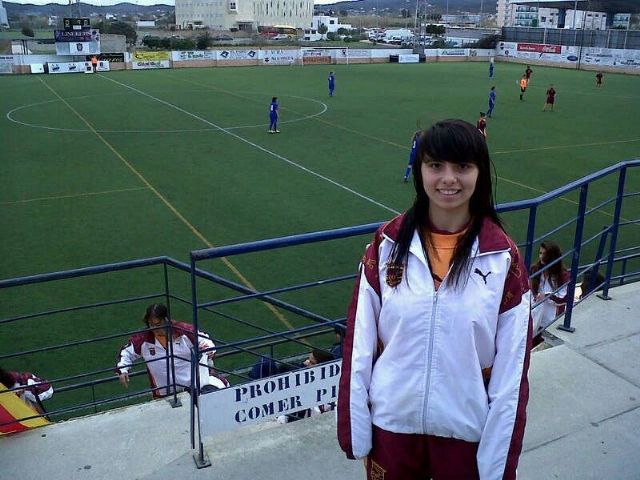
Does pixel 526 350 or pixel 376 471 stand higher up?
pixel 526 350

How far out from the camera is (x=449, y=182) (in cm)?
243

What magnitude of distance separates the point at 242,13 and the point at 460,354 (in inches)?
6112

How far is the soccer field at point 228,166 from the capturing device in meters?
11.3

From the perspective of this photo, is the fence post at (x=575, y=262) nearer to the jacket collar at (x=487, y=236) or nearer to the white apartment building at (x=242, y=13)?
the jacket collar at (x=487, y=236)

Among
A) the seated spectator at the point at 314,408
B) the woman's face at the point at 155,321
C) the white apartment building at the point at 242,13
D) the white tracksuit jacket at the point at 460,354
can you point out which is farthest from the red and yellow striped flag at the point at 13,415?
the white apartment building at the point at 242,13

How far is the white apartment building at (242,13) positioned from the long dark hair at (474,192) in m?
146

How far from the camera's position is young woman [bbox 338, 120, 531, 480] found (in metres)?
2.40

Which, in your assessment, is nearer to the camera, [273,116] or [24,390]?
[24,390]

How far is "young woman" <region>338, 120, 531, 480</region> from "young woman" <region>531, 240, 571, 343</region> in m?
→ 3.15

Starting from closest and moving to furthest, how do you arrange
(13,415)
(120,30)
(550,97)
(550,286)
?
(13,415) < (550,286) < (550,97) < (120,30)

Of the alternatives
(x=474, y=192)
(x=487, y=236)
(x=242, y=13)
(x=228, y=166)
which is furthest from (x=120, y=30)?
(x=487, y=236)

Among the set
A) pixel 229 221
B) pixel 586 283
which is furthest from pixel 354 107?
pixel 586 283

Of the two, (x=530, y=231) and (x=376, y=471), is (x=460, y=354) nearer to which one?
(x=376, y=471)

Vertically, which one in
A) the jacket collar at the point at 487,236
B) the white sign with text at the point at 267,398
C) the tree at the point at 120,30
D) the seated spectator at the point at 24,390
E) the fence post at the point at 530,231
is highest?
the tree at the point at 120,30
